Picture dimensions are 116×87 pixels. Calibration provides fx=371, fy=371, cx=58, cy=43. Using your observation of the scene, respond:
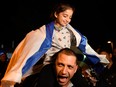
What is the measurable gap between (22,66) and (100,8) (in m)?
10.5

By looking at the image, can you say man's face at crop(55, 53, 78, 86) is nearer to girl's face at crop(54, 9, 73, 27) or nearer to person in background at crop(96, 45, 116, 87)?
person in background at crop(96, 45, 116, 87)

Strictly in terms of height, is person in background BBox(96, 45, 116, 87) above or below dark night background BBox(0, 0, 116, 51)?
below

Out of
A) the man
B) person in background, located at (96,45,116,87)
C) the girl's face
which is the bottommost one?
person in background, located at (96,45,116,87)

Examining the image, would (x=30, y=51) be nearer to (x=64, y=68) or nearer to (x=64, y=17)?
(x=64, y=17)

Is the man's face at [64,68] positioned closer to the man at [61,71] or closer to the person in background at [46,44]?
the man at [61,71]

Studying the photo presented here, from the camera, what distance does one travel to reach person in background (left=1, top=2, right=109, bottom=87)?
3.88m

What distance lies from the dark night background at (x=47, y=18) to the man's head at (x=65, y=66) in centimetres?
987

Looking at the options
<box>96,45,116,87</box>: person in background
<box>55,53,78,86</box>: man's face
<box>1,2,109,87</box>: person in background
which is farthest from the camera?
<box>1,2,109,87</box>: person in background

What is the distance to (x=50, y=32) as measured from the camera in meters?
4.11

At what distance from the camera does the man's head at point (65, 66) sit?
304 centimetres

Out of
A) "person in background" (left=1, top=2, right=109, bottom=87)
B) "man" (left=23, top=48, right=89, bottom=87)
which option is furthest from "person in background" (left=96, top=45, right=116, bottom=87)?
"man" (left=23, top=48, right=89, bottom=87)

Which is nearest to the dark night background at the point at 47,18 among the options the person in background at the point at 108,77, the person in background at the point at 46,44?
the person in background at the point at 108,77

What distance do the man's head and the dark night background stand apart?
32.4 ft

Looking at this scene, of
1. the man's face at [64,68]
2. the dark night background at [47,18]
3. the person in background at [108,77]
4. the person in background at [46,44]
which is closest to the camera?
the man's face at [64,68]
